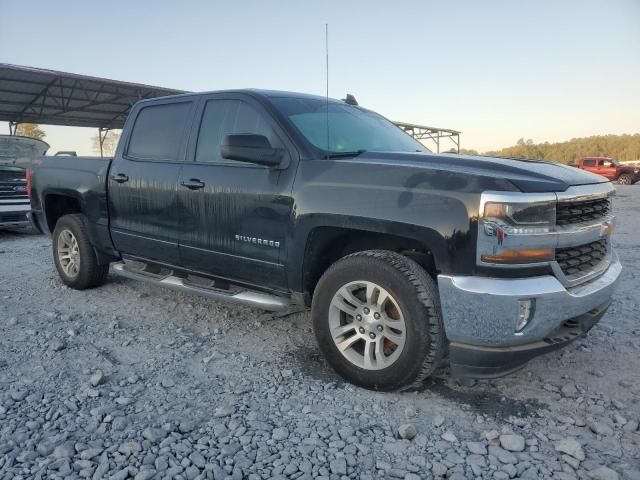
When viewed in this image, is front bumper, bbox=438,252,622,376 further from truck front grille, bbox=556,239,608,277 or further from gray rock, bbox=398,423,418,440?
gray rock, bbox=398,423,418,440

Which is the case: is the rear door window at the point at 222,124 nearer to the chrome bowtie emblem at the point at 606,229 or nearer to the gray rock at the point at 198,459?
the gray rock at the point at 198,459

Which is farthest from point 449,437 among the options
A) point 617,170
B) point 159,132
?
point 617,170

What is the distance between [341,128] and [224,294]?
1.52 m

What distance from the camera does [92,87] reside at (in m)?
17.3

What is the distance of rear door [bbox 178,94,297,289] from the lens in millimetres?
3270

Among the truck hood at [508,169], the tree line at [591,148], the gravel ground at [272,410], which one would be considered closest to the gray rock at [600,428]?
the gravel ground at [272,410]

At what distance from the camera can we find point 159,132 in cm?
423

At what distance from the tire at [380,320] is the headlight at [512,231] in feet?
1.34

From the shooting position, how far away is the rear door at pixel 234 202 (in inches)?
129

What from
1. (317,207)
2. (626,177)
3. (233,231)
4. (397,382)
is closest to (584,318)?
(397,382)

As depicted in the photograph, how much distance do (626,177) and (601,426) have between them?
3086cm

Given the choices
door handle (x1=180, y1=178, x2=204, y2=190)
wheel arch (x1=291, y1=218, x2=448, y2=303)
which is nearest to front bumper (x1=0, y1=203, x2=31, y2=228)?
door handle (x1=180, y1=178, x2=204, y2=190)

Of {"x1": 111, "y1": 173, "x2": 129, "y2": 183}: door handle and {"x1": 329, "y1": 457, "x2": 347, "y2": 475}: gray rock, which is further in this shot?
{"x1": 111, "y1": 173, "x2": 129, "y2": 183}: door handle

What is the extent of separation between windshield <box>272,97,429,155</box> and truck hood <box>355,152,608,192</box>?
0.94 ft
